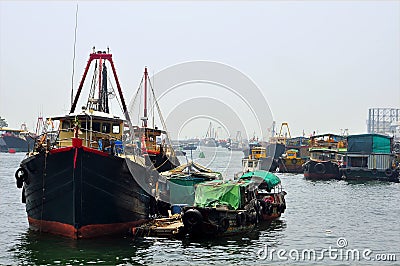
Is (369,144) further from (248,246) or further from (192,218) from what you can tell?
(192,218)

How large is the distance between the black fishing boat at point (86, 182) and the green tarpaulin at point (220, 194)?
132 inches

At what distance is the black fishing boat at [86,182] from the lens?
23.5 metres

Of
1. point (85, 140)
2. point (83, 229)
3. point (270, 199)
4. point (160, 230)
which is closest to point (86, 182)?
point (83, 229)

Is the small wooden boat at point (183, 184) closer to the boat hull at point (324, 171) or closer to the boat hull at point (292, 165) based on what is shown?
the boat hull at point (324, 171)

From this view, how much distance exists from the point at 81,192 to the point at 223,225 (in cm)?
687

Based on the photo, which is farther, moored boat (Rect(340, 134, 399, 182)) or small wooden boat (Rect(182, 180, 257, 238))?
moored boat (Rect(340, 134, 399, 182))

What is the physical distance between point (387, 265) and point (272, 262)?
4.79 metres

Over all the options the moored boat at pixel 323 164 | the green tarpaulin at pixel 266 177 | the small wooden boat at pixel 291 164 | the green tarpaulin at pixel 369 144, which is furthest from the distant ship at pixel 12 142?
the green tarpaulin at pixel 266 177

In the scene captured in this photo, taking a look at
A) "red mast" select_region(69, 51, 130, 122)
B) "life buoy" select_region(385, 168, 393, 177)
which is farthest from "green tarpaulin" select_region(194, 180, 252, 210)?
"life buoy" select_region(385, 168, 393, 177)

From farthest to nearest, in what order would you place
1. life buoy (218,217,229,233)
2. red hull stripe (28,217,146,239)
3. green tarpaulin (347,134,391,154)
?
green tarpaulin (347,134,391,154) < life buoy (218,217,229,233) < red hull stripe (28,217,146,239)

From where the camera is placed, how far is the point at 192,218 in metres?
24.1

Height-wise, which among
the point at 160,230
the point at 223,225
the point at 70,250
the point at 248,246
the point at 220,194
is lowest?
the point at 248,246

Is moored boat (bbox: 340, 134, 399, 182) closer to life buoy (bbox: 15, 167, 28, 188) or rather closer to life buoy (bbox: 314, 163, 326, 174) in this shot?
life buoy (bbox: 314, 163, 326, 174)

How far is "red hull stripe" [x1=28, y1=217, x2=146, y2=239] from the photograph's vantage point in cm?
2373
